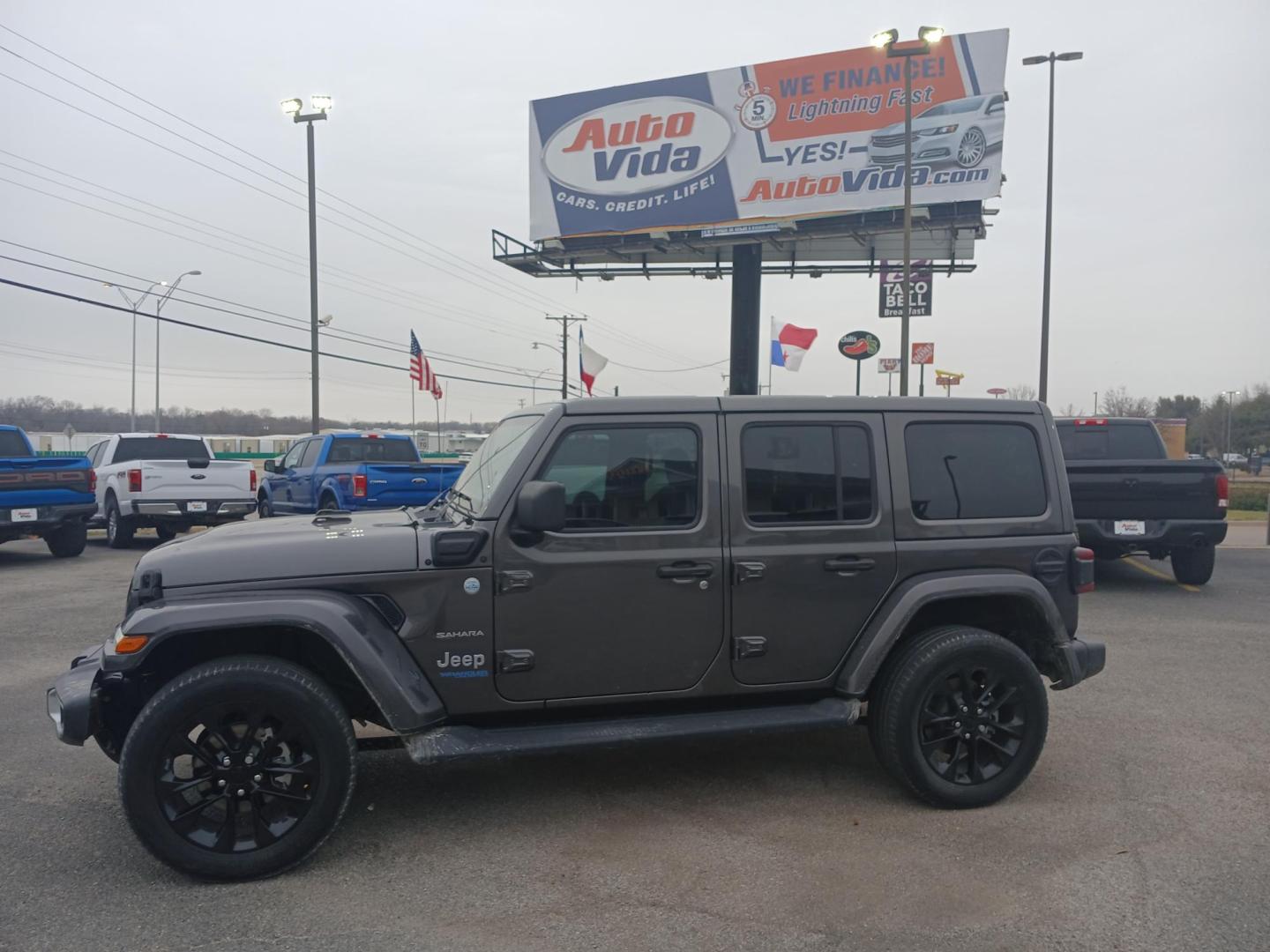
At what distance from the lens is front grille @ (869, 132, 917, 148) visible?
22484 millimetres

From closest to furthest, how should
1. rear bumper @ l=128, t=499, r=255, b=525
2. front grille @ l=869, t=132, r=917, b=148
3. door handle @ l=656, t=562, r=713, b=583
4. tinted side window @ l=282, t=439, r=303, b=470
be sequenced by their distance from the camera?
door handle @ l=656, t=562, r=713, b=583 < rear bumper @ l=128, t=499, r=255, b=525 < tinted side window @ l=282, t=439, r=303, b=470 < front grille @ l=869, t=132, r=917, b=148

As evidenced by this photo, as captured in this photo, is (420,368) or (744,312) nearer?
(744,312)

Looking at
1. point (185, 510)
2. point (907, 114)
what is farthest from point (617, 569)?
point (907, 114)

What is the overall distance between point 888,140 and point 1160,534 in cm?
1537

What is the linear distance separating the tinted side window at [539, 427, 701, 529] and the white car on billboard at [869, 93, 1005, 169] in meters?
20.5

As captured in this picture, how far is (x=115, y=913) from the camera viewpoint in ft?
11.2

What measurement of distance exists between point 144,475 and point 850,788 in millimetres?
12092

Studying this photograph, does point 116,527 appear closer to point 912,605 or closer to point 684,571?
point 684,571

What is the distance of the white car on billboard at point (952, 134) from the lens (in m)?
22.0

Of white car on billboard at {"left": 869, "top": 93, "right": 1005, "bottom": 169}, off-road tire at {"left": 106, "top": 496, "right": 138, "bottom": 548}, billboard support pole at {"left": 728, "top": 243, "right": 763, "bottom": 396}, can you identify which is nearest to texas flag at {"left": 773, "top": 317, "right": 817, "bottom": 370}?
billboard support pole at {"left": 728, "top": 243, "right": 763, "bottom": 396}

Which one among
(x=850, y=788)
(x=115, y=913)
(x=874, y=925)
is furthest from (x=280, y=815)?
(x=850, y=788)

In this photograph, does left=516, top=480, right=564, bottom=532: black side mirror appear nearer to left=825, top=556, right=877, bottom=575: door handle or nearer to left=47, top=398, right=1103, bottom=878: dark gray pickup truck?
left=47, top=398, right=1103, bottom=878: dark gray pickup truck

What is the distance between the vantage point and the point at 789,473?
173 inches

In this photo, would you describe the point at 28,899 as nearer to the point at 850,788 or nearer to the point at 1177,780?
the point at 850,788
